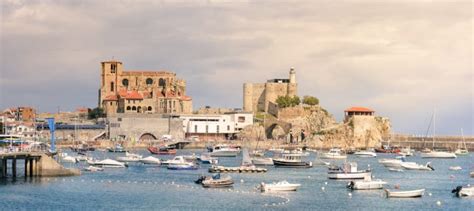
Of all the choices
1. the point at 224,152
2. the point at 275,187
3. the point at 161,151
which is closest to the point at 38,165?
the point at 275,187

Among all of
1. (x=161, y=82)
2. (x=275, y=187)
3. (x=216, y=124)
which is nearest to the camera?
(x=275, y=187)

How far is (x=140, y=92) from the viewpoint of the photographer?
14550 centimetres

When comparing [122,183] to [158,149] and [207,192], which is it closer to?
[207,192]

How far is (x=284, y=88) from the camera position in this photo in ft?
501

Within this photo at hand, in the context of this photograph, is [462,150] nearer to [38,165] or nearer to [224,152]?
[224,152]

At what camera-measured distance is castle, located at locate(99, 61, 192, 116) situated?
461 ft

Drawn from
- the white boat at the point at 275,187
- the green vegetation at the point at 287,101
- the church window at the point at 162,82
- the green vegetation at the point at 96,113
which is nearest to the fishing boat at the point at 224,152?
the green vegetation at the point at 287,101

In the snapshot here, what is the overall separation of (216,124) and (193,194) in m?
87.3

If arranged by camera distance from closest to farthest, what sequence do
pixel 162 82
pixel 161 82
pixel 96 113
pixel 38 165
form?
pixel 38 165 → pixel 96 113 → pixel 162 82 → pixel 161 82

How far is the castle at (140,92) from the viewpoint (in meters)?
140

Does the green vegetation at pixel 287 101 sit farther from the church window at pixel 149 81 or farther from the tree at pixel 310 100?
the church window at pixel 149 81

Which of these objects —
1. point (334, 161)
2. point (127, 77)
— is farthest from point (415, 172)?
point (127, 77)

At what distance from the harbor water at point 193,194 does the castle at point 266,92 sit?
79.2m

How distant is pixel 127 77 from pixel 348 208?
10312 centimetres
